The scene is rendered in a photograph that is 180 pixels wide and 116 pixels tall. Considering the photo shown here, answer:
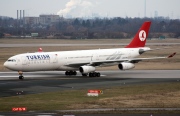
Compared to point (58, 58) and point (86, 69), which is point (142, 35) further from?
point (58, 58)

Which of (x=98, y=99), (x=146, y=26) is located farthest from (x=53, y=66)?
(x=98, y=99)

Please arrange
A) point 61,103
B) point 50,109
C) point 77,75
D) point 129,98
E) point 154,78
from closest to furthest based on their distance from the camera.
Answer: point 50,109, point 61,103, point 129,98, point 154,78, point 77,75

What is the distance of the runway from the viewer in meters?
56.6

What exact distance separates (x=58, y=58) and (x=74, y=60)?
2788 millimetres

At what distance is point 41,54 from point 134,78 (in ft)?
42.7

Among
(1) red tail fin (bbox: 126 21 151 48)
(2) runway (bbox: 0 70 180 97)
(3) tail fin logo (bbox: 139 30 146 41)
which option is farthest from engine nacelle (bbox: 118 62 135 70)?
(3) tail fin logo (bbox: 139 30 146 41)

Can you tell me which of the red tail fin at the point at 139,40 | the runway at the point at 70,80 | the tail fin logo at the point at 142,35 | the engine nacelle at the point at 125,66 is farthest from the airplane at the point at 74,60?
the tail fin logo at the point at 142,35

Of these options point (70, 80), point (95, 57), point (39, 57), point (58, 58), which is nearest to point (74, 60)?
point (58, 58)

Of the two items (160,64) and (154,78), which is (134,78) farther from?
(160,64)

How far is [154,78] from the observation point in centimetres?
6781

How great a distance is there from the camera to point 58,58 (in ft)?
230

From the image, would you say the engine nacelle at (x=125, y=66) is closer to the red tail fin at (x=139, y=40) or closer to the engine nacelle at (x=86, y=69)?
the engine nacelle at (x=86, y=69)

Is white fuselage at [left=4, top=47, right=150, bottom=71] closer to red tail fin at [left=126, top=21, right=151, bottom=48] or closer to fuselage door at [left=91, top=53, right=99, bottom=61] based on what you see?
fuselage door at [left=91, top=53, right=99, bottom=61]

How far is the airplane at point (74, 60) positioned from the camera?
67.4 meters
